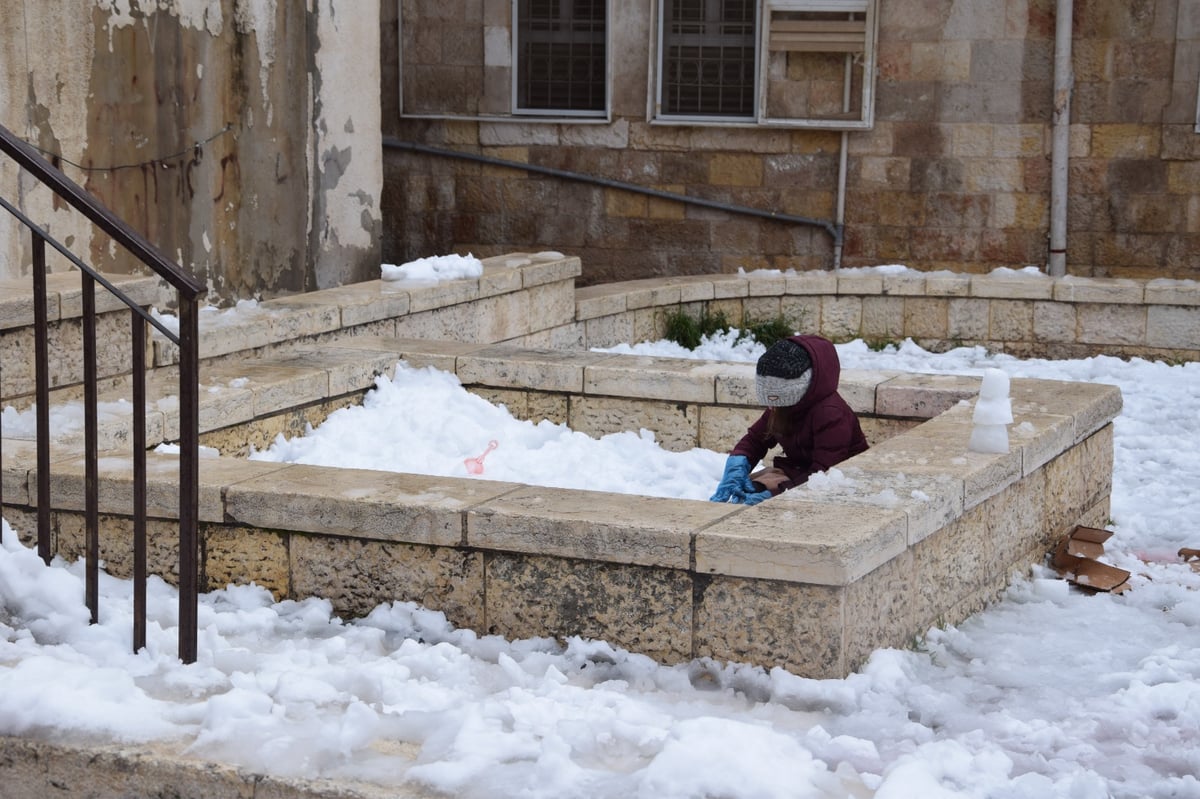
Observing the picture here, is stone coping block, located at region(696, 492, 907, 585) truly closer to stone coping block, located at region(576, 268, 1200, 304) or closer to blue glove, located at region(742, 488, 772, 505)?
blue glove, located at region(742, 488, 772, 505)

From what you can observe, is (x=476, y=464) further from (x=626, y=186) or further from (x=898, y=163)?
(x=898, y=163)

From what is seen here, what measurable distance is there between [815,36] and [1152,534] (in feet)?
23.0

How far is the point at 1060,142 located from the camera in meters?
12.5

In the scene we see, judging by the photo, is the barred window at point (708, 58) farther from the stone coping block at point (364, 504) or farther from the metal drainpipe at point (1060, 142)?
the stone coping block at point (364, 504)

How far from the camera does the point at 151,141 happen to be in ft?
27.4

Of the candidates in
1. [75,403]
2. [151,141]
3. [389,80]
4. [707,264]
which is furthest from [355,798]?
[389,80]

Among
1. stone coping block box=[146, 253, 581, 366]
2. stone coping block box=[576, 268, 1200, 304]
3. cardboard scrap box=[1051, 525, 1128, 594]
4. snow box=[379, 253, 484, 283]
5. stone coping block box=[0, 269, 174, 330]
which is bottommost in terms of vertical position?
cardboard scrap box=[1051, 525, 1128, 594]

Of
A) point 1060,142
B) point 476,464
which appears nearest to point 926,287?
point 1060,142

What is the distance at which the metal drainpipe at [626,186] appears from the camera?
516 inches

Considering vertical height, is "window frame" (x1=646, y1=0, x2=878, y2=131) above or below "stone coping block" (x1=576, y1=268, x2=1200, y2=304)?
above

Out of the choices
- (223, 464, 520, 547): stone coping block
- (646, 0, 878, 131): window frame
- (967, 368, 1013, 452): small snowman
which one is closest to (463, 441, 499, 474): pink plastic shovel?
(223, 464, 520, 547): stone coping block

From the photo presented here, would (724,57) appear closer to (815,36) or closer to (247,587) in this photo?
(815,36)

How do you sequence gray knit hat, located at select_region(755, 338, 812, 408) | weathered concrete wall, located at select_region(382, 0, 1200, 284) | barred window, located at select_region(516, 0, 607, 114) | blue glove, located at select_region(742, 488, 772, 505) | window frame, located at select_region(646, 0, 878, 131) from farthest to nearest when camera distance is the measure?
barred window, located at select_region(516, 0, 607, 114) → window frame, located at select_region(646, 0, 878, 131) → weathered concrete wall, located at select_region(382, 0, 1200, 284) → blue glove, located at select_region(742, 488, 772, 505) → gray knit hat, located at select_region(755, 338, 812, 408)

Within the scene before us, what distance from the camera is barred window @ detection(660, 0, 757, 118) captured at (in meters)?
13.1
